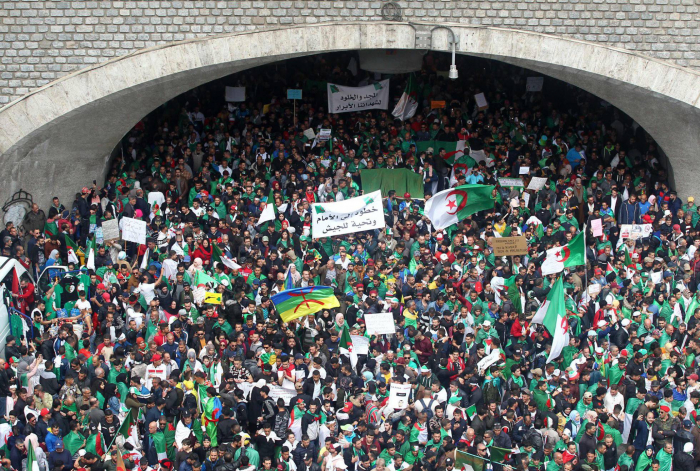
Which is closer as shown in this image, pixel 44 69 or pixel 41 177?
pixel 44 69

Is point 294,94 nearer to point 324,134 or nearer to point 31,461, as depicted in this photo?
point 324,134

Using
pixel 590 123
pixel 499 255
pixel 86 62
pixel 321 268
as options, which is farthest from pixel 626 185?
pixel 86 62

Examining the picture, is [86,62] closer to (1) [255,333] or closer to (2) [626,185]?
(1) [255,333]

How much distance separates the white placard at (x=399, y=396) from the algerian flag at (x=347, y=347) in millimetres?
1254

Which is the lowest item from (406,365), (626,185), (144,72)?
(406,365)

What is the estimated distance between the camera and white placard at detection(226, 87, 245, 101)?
25.2 metres

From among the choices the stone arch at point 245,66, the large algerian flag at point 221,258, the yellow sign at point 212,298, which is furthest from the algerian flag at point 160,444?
the stone arch at point 245,66

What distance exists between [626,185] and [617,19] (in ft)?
11.8

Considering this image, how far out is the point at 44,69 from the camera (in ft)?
67.9

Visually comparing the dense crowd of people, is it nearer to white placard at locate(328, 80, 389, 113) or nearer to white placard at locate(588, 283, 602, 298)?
white placard at locate(588, 283, 602, 298)

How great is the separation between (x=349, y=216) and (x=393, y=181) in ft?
7.28

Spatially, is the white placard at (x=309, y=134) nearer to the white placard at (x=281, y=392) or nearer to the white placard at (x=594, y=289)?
the white placard at (x=594, y=289)

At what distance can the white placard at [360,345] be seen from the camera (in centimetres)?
1762

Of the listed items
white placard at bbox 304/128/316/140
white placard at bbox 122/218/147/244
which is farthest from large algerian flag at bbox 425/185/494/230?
white placard at bbox 122/218/147/244
